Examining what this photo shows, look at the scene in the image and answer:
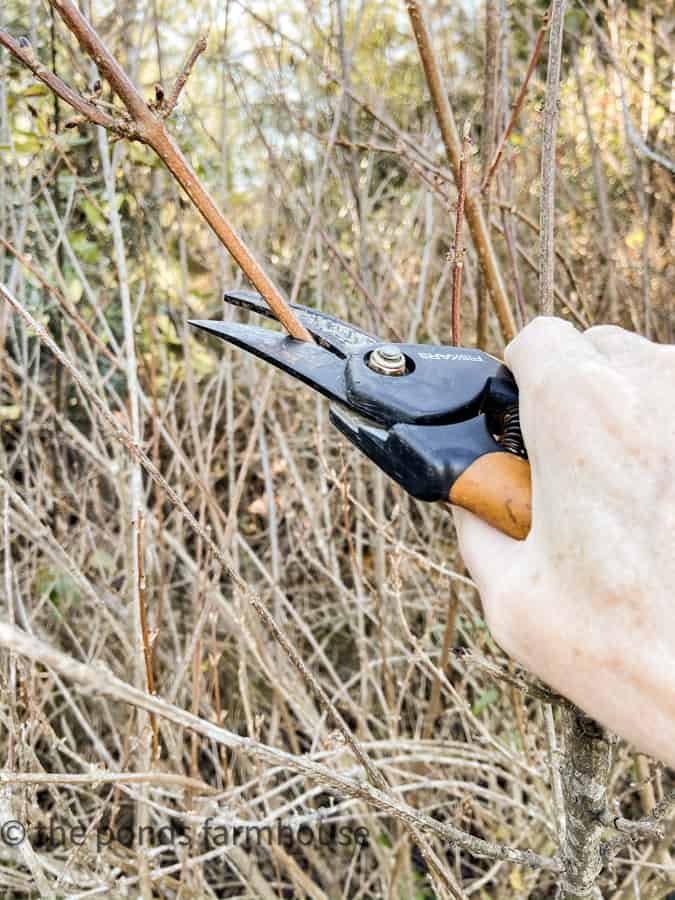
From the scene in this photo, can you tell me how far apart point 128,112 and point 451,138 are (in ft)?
1.89

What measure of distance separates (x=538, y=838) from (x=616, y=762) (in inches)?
11.5

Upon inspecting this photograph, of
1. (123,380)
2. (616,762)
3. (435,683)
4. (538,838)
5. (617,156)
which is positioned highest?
(617,156)

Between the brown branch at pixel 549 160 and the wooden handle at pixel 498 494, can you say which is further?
the brown branch at pixel 549 160

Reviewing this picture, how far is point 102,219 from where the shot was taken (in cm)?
265

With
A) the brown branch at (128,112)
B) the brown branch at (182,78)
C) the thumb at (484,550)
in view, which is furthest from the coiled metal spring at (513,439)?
the brown branch at (182,78)

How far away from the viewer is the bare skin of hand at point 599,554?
0.68 meters

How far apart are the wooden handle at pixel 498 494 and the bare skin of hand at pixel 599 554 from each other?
3 centimetres

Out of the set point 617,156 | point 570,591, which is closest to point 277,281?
point 570,591

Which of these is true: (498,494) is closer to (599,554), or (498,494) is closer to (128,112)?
(599,554)

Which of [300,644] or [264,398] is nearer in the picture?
[264,398]

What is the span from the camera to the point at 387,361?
38.2 inches

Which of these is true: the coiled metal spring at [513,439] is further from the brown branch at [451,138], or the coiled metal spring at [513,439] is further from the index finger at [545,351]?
the brown branch at [451,138]

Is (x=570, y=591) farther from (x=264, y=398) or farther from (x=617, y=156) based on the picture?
(x=617, y=156)

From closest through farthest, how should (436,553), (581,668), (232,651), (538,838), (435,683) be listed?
(581,668), (435,683), (538,838), (436,553), (232,651)
